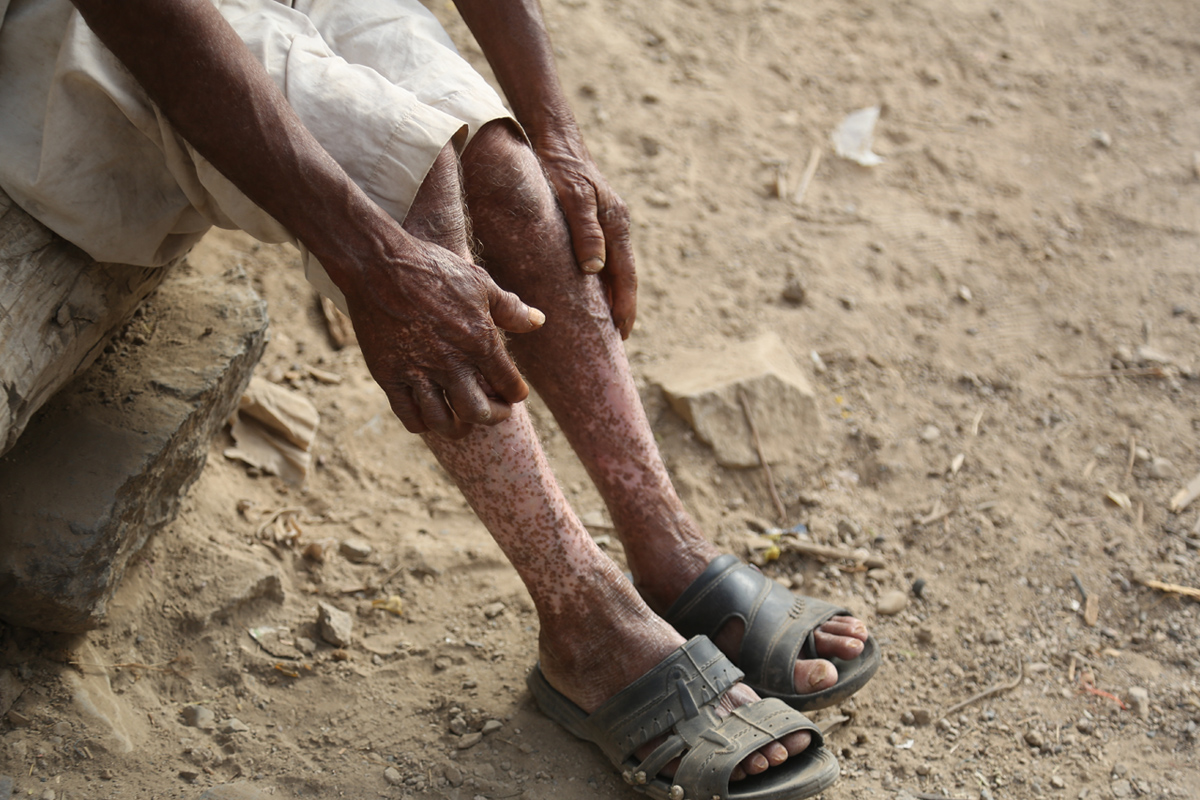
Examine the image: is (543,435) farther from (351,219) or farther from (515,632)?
(351,219)

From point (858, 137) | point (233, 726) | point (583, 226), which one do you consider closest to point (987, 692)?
point (583, 226)

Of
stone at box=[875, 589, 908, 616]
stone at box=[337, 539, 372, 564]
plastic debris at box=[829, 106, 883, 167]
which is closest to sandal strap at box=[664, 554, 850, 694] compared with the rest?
stone at box=[875, 589, 908, 616]

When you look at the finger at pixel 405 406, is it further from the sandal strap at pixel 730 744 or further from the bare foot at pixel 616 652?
the sandal strap at pixel 730 744

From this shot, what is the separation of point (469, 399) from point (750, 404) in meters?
1.24

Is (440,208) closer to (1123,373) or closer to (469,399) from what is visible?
(469,399)

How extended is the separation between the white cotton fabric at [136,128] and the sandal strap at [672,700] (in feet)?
2.73

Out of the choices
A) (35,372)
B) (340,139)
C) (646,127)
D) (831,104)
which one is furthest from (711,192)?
(35,372)

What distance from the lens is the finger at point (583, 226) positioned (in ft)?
5.53

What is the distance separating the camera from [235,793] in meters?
1.52

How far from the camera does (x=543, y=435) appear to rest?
246 cm

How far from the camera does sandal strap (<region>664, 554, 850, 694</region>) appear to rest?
171cm

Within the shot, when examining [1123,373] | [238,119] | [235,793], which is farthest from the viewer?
[1123,373]

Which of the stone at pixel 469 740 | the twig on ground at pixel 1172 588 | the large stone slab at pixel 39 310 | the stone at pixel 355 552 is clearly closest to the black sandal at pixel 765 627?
the stone at pixel 469 740

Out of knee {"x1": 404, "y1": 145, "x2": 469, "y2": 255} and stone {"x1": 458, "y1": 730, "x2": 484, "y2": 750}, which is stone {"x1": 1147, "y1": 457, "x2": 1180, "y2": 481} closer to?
stone {"x1": 458, "y1": 730, "x2": 484, "y2": 750}
